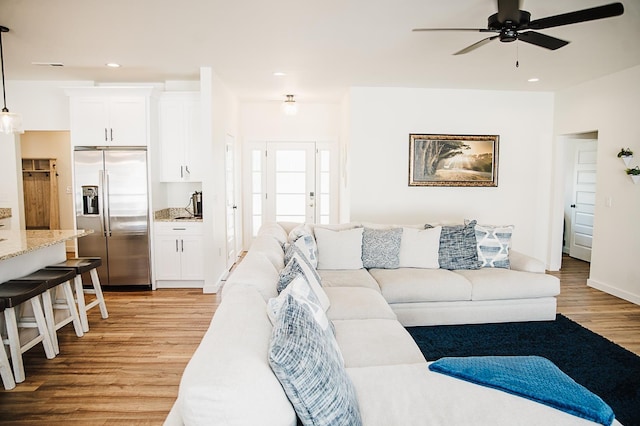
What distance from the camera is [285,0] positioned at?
289 centimetres

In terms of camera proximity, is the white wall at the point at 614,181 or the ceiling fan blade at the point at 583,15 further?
the white wall at the point at 614,181

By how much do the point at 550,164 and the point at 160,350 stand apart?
5746 mm

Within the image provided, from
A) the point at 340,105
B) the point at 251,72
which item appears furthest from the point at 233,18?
the point at 340,105

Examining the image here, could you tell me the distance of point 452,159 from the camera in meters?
5.82

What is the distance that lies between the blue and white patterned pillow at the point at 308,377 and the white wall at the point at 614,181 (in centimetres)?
470

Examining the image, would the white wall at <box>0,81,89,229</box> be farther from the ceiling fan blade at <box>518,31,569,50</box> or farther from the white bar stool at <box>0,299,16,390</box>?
the ceiling fan blade at <box>518,31,569,50</box>

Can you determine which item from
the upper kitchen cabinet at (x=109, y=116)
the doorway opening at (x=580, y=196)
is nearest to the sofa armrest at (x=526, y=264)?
the doorway opening at (x=580, y=196)

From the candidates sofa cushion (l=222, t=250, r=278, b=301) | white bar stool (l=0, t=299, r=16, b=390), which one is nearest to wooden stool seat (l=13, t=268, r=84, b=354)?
white bar stool (l=0, t=299, r=16, b=390)

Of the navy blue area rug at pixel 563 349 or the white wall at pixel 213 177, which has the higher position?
the white wall at pixel 213 177

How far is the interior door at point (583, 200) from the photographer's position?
663 cm

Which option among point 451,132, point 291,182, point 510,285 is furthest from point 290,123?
point 510,285

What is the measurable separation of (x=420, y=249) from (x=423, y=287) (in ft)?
1.81

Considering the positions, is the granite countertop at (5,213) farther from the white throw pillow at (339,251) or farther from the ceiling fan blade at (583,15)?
the ceiling fan blade at (583,15)

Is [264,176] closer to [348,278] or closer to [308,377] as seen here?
[348,278]
